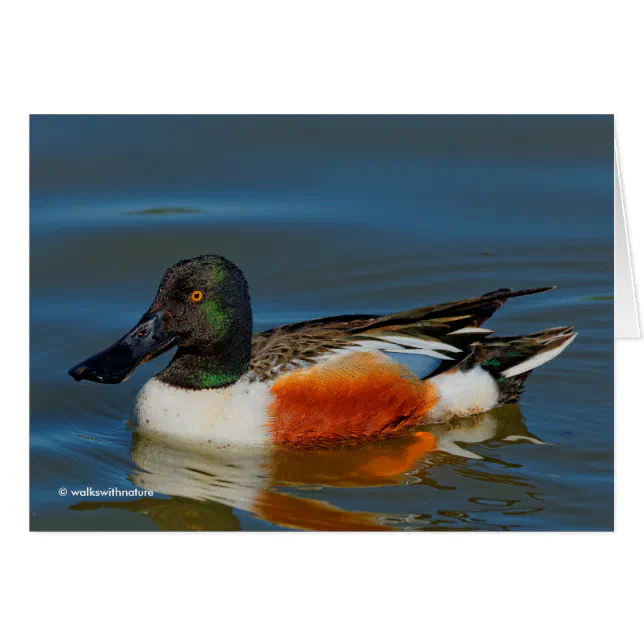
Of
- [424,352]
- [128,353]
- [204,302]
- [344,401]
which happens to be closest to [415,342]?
[424,352]

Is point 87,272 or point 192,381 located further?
point 87,272

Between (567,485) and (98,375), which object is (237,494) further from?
(567,485)

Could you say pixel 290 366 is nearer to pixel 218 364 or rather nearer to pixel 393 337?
pixel 218 364

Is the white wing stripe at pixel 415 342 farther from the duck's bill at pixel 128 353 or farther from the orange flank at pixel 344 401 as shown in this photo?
the duck's bill at pixel 128 353

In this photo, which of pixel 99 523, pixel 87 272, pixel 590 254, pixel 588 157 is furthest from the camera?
pixel 87 272

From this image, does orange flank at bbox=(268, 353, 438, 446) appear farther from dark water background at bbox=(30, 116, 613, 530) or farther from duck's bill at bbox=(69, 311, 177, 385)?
duck's bill at bbox=(69, 311, 177, 385)

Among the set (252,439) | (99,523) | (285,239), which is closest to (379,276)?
(285,239)

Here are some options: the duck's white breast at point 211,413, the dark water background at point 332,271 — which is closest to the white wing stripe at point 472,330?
the dark water background at point 332,271
